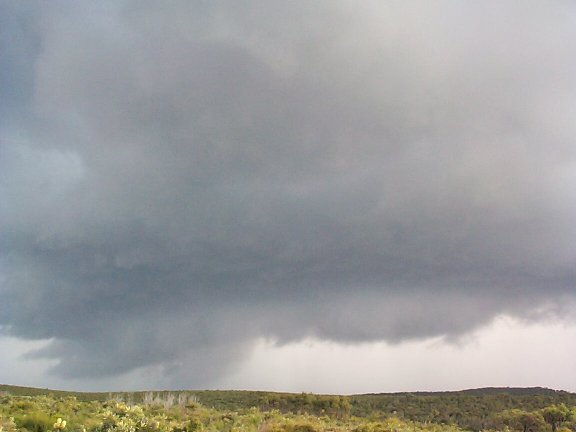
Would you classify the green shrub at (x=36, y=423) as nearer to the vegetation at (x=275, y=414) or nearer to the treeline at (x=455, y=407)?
the vegetation at (x=275, y=414)

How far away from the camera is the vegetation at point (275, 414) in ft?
73.7

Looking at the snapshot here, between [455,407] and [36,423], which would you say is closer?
[36,423]

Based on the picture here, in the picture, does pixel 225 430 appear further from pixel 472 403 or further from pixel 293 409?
pixel 472 403

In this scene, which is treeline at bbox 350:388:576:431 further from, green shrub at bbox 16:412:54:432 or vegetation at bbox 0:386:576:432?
green shrub at bbox 16:412:54:432

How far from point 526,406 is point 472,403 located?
7887 millimetres

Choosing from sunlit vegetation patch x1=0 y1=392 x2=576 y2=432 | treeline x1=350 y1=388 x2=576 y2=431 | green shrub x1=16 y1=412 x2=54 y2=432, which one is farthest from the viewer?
treeline x1=350 y1=388 x2=576 y2=431

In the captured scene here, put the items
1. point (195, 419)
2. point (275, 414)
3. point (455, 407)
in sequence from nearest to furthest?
point (195, 419) → point (275, 414) → point (455, 407)

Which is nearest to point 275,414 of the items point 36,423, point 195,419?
point 195,419

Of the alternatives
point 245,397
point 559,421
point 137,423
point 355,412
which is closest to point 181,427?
point 137,423

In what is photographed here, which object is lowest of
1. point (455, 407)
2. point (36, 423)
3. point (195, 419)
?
point (36, 423)

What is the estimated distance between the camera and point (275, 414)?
4356cm

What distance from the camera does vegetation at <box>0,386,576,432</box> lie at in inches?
885

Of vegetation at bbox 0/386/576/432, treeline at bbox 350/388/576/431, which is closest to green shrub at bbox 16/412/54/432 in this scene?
vegetation at bbox 0/386/576/432

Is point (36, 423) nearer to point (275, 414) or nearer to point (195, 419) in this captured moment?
point (195, 419)
